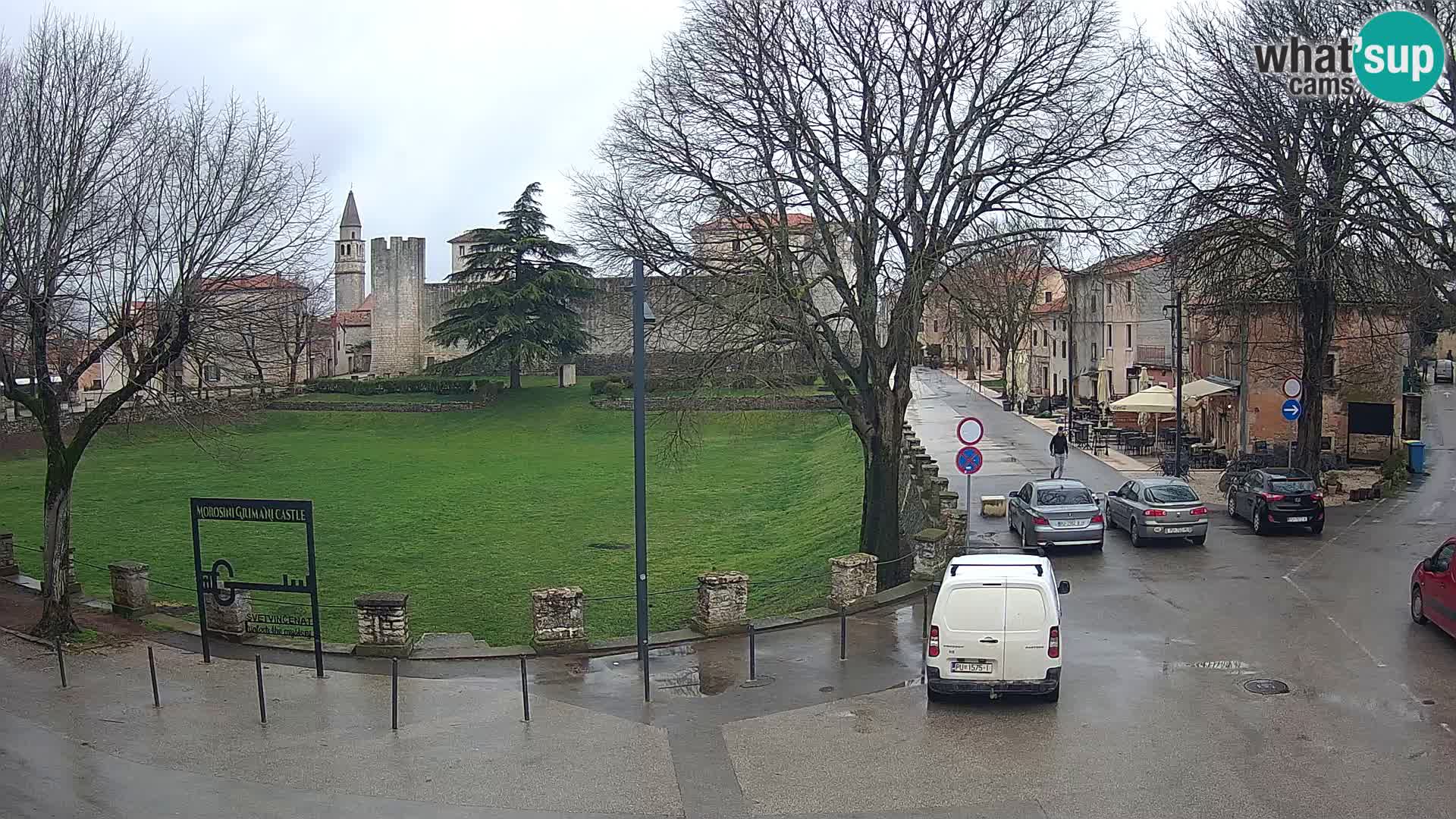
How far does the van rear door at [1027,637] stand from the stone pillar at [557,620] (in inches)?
250

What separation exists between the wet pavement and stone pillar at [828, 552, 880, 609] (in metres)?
0.53

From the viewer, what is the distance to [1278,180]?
1058 inches

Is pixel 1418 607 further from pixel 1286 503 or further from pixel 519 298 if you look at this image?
pixel 519 298

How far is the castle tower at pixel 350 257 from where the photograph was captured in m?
120

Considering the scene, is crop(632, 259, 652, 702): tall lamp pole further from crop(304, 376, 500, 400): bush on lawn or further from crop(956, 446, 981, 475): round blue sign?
crop(304, 376, 500, 400): bush on lawn

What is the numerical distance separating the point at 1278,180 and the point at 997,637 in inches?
726

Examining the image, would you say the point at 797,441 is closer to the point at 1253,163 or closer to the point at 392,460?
the point at 392,460

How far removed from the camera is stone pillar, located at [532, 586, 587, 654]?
16688 millimetres

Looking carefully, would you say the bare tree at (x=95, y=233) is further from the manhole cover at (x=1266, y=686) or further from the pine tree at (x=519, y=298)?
the pine tree at (x=519, y=298)

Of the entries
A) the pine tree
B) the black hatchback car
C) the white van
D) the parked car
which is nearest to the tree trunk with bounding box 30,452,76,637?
the white van

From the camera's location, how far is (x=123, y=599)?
1934 cm

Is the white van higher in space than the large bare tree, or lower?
lower

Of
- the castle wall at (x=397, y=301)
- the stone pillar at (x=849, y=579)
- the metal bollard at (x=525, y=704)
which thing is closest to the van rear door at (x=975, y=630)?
→ the metal bollard at (x=525, y=704)

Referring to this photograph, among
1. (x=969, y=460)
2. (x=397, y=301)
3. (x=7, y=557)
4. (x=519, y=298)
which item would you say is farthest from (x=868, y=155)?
(x=397, y=301)
